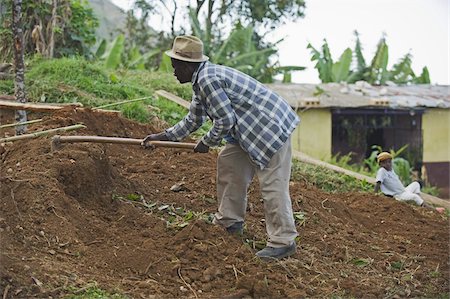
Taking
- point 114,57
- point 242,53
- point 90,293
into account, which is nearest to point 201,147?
point 90,293

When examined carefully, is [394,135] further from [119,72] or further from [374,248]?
[374,248]

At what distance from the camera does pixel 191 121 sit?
5305 millimetres

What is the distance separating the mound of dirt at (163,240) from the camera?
4.43 m

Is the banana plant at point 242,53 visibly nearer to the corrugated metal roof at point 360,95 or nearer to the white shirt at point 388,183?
the corrugated metal roof at point 360,95

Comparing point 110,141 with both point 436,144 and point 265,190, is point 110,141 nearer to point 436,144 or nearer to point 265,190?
point 265,190

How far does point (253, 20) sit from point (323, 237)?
17364 millimetres

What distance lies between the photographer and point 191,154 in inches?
297

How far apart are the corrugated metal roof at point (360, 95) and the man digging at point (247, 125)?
9480 mm

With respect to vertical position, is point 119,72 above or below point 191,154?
above

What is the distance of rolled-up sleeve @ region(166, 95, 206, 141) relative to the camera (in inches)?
206

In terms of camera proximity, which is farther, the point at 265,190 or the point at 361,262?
the point at 361,262

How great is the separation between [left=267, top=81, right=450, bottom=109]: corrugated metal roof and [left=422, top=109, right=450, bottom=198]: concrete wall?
401 millimetres

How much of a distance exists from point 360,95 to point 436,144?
8.00 feet

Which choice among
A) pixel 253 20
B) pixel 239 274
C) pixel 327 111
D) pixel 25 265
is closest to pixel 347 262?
pixel 239 274
